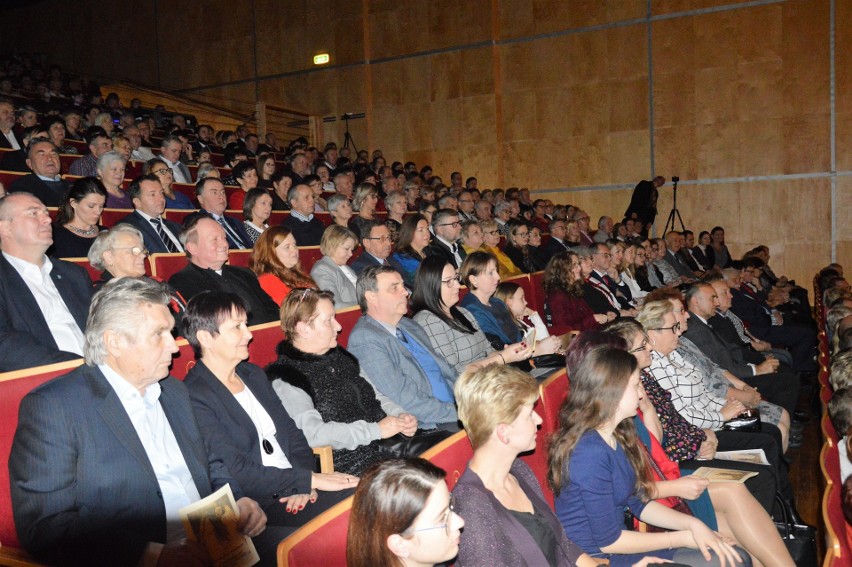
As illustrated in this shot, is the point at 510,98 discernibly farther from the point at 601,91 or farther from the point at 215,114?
the point at 215,114

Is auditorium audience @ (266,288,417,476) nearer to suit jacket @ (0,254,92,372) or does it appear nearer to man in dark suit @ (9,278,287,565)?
man in dark suit @ (9,278,287,565)

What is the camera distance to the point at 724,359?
3777 mm

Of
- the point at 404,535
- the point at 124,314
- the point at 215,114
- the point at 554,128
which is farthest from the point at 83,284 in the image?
the point at 215,114

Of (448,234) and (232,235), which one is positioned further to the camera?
(448,234)

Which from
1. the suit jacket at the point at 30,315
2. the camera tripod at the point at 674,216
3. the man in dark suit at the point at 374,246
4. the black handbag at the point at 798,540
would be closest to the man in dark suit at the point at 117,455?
the suit jacket at the point at 30,315

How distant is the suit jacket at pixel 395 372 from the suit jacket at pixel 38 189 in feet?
7.79

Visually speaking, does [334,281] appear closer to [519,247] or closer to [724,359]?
[724,359]

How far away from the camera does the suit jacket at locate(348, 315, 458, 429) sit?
247 centimetres

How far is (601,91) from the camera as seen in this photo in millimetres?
8914

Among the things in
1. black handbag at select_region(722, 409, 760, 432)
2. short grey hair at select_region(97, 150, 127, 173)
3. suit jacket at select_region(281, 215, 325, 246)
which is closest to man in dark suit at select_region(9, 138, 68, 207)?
short grey hair at select_region(97, 150, 127, 173)

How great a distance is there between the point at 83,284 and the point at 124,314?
112 cm

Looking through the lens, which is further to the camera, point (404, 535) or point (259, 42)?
point (259, 42)

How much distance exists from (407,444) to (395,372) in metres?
0.33

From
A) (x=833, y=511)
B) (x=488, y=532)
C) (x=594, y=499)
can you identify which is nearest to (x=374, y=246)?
(x=594, y=499)
